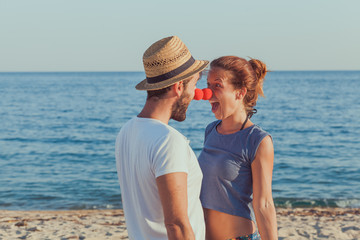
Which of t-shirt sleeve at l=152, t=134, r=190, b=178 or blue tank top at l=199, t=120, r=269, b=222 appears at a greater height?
t-shirt sleeve at l=152, t=134, r=190, b=178

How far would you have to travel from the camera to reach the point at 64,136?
23.7m

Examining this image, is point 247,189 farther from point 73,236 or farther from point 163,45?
point 73,236

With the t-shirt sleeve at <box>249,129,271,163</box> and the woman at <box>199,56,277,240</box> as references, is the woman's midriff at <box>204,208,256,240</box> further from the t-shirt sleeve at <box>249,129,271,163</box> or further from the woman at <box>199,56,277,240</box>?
the t-shirt sleeve at <box>249,129,271,163</box>

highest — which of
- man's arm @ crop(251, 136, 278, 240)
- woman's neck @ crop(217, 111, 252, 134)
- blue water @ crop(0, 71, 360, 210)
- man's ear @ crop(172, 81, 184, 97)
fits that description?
man's ear @ crop(172, 81, 184, 97)

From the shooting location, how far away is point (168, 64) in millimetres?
2121

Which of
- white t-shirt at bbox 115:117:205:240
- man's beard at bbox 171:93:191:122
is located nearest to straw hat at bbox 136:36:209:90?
man's beard at bbox 171:93:191:122

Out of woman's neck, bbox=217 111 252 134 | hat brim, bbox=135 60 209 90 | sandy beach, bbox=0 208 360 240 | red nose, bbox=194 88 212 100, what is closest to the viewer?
hat brim, bbox=135 60 209 90

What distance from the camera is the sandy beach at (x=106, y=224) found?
23.6 ft

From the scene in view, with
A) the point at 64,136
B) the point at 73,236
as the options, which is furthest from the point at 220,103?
the point at 64,136

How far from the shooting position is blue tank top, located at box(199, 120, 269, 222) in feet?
8.59

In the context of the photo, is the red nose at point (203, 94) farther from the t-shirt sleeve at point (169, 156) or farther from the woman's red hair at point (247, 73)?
the t-shirt sleeve at point (169, 156)

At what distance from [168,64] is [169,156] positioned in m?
0.48

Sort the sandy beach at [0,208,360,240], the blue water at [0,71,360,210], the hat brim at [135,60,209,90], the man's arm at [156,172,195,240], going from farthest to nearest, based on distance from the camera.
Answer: the blue water at [0,71,360,210]
the sandy beach at [0,208,360,240]
the hat brim at [135,60,209,90]
the man's arm at [156,172,195,240]

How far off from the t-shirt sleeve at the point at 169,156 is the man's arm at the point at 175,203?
3cm
